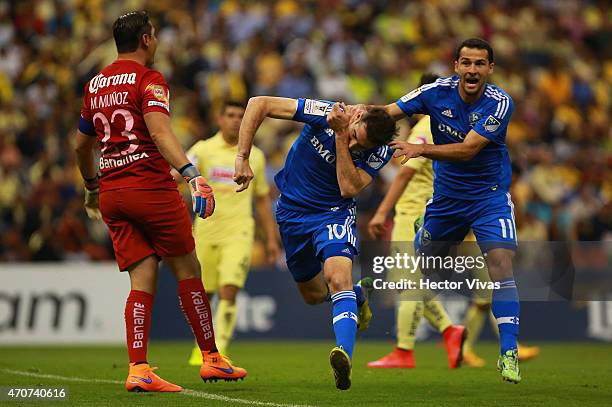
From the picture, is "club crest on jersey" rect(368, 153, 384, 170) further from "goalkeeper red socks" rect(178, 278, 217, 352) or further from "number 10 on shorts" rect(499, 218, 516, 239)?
"goalkeeper red socks" rect(178, 278, 217, 352)

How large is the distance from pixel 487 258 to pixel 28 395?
3807 mm

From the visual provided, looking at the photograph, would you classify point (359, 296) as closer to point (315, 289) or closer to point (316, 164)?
point (315, 289)

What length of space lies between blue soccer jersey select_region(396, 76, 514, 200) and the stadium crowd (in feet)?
26.0

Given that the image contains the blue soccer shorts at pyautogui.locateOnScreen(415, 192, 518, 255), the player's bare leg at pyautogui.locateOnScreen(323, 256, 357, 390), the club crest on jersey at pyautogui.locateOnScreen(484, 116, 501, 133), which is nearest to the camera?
the player's bare leg at pyautogui.locateOnScreen(323, 256, 357, 390)

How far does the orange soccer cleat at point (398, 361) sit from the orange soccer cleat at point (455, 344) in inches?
16.2

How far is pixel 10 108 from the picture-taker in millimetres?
20719

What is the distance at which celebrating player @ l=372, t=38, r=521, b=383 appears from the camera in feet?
30.9

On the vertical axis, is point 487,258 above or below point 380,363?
above

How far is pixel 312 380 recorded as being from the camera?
33.7 ft

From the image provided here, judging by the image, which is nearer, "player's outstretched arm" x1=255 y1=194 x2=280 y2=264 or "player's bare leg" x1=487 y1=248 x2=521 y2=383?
"player's bare leg" x1=487 y1=248 x2=521 y2=383

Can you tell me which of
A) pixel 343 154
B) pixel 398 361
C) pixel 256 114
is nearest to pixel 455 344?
pixel 398 361

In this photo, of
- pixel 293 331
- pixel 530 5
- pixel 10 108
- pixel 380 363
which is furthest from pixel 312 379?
pixel 530 5

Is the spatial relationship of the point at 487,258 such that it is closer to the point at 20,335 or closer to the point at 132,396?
the point at 132,396

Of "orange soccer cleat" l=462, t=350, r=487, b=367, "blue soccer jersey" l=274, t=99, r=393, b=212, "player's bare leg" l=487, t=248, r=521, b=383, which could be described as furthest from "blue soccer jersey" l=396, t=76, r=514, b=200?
"orange soccer cleat" l=462, t=350, r=487, b=367
